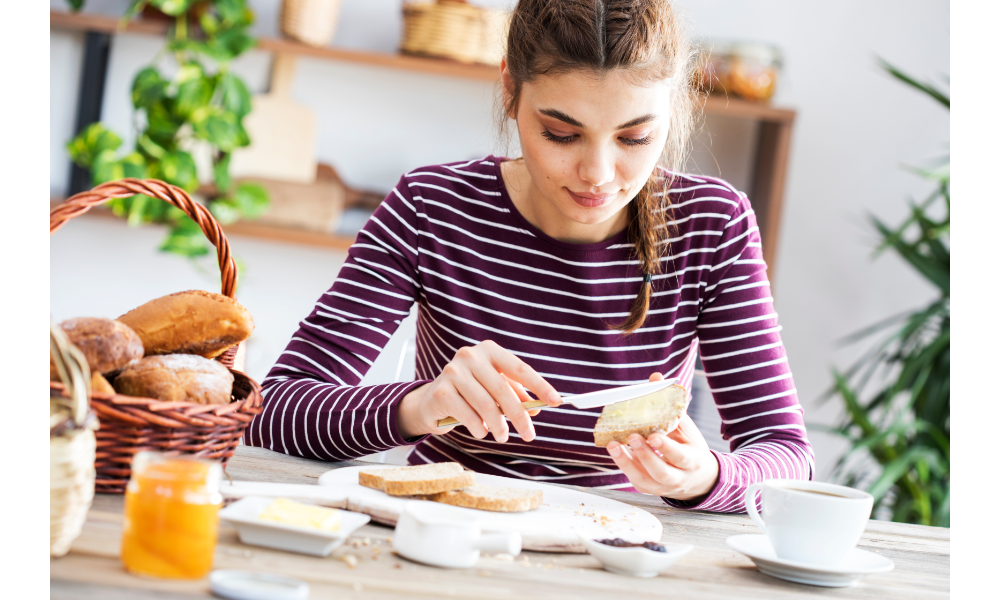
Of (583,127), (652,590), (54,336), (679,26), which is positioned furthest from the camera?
(679,26)

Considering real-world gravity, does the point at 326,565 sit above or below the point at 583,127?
below

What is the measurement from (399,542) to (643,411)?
329 mm

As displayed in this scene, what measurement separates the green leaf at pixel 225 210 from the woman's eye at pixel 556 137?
1544 mm

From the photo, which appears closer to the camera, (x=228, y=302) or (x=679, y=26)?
(x=228, y=302)

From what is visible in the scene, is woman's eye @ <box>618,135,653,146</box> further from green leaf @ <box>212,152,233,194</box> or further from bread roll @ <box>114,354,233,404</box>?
green leaf @ <box>212,152,233,194</box>

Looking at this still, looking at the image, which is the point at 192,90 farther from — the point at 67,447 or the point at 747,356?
the point at 67,447

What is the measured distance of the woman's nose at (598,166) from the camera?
1094 millimetres

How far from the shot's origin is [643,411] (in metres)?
0.93

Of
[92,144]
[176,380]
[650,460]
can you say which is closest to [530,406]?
[650,460]

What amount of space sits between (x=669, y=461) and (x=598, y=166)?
1.28ft

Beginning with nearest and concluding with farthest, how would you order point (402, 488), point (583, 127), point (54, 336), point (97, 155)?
1. point (54, 336)
2. point (402, 488)
3. point (583, 127)
4. point (97, 155)

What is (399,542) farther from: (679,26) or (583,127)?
(679,26)

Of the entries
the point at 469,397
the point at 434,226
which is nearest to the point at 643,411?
the point at 469,397
